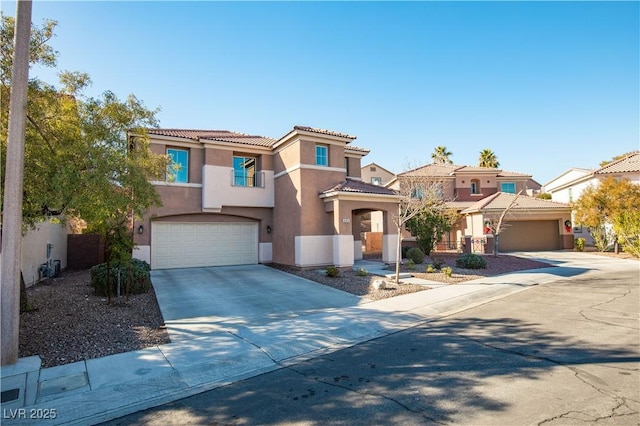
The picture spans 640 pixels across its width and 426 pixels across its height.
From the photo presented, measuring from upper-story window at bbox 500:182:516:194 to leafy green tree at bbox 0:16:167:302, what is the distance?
113 feet

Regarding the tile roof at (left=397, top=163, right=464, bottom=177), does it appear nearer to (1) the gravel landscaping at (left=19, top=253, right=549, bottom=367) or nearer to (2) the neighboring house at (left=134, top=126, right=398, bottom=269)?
(2) the neighboring house at (left=134, top=126, right=398, bottom=269)

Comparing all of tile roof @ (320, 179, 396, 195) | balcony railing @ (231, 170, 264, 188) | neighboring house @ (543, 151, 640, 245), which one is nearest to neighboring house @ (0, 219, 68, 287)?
balcony railing @ (231, 170, 264, 188)

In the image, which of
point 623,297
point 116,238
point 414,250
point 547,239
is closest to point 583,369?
point 623,297

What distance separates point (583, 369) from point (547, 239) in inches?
1078

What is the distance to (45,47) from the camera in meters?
7.74

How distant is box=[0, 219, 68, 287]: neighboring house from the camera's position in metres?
12.2

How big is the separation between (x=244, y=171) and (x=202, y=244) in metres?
4.67

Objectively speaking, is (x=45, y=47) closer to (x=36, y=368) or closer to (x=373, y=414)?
(x=36, y=368)

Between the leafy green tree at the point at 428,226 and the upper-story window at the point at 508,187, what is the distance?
16.6 meters

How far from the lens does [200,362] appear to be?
599 cm

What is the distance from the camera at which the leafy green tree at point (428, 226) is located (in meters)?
21.1

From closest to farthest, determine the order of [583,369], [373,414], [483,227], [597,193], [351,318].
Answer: [373,414], [583,369], [351,318], [597,193], [483,227]

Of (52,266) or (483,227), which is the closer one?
(52,266)

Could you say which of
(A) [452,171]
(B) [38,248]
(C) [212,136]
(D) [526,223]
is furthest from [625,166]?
(B) [38,248]
